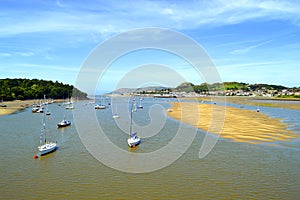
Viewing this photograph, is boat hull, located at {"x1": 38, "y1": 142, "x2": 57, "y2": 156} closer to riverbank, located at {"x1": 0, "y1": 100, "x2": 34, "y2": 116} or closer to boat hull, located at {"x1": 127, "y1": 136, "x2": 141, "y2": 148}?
boat hull, located at {"x1": 127, "y1": 136, "x2": 141, "y2": 148}

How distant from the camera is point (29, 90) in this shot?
415 feet

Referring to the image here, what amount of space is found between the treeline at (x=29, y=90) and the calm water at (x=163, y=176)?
95.4 meters

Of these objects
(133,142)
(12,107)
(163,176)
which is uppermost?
(12,107)

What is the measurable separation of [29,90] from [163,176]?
118963mm

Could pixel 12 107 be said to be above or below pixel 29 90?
below

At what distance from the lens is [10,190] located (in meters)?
18.8

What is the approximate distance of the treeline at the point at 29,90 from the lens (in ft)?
383

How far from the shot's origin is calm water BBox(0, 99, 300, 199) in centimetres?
1841

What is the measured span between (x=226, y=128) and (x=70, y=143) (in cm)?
2451

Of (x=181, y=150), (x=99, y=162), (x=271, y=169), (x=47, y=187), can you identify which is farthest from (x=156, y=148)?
(x=47, y=187)

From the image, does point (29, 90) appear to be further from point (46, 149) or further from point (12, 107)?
point (46, 149)

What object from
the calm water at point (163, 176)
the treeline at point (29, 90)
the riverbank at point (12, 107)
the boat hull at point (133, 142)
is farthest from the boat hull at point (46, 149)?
the treeline at point (29, 90)

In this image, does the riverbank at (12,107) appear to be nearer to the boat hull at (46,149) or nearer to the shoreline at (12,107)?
the shoreline at (12,107)

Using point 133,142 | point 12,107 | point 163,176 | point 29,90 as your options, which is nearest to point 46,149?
point 133,142
